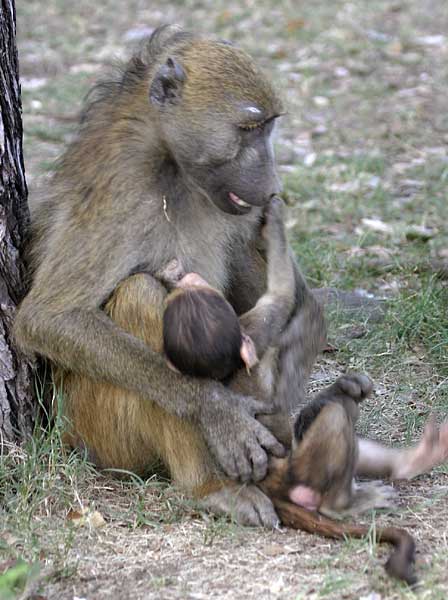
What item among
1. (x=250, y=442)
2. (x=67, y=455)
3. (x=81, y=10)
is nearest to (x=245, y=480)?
(x=250, y=442)

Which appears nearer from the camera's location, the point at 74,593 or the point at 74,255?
the point at 74,593

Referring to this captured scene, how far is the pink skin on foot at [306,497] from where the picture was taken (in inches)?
140

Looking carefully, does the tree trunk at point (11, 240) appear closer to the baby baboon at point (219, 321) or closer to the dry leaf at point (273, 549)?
the baby baboon at point (219, 321)

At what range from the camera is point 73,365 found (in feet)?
12.5

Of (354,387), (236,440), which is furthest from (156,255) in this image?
(354,387)

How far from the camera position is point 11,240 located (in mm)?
3904

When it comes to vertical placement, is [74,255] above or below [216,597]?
above

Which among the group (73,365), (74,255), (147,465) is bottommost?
(147,465)

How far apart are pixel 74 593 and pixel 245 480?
754 mm

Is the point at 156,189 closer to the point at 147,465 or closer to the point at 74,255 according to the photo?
the point at 74,255

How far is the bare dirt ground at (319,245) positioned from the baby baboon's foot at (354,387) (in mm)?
428

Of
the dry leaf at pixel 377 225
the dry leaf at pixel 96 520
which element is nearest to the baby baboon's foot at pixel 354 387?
the dry leaf at pixel 96 520

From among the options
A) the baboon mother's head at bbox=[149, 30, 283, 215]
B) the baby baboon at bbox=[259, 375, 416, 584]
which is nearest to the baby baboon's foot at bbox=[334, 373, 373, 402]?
the baby baboon at bbox=[259, 375, 416, 584]

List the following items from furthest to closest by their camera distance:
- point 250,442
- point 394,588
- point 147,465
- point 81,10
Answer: point 81,10, point 147,465, point 250,442, point 394,588
